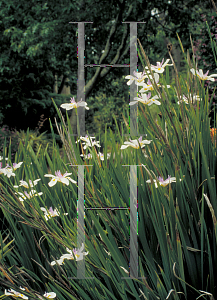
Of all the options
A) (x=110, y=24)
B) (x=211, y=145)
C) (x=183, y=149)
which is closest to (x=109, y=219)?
(x=183, y=149)

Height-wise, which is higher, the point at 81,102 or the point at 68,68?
the point at 68,68

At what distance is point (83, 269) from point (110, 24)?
6.42 metres

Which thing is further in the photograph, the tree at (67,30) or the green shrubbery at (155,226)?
the tree at (67,30)

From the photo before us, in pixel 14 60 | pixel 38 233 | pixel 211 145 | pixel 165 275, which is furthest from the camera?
pixel 14 60

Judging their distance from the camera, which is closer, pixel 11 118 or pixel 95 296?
pixel 95 296

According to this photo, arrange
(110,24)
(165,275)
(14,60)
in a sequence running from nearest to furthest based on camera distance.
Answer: (165,275), (110,24), (14,60)

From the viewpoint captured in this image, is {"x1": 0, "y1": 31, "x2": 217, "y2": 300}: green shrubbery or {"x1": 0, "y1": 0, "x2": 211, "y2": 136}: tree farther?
{"x1": 0, "y1": 0, "x2": 211, "y2": 136}: tree

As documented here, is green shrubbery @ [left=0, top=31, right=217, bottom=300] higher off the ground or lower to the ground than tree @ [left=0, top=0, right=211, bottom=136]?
lower

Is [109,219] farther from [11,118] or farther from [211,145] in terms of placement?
[11,118]

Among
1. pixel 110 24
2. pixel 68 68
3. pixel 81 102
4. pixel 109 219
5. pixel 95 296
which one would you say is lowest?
pixel 95 296

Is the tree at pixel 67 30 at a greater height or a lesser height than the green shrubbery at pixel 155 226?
greater

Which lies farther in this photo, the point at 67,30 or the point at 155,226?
the point at 67,30

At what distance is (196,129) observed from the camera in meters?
1.10

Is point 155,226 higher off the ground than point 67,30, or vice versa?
point 67,30
